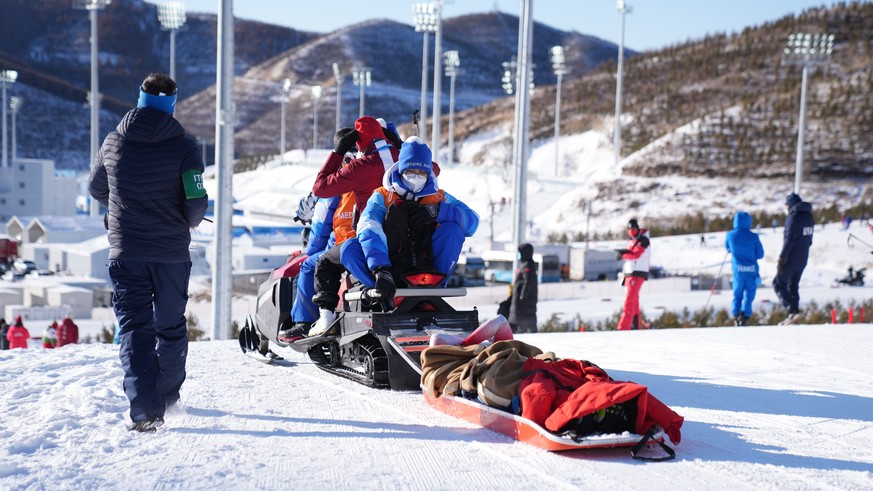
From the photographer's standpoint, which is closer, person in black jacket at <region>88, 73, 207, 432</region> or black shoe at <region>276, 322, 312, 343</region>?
person in black jacket at <region>88, 73, 207, 432</region>

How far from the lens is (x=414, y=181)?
6020 mm

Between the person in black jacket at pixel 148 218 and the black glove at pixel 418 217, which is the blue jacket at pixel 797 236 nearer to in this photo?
the black glove at pixel 418 217

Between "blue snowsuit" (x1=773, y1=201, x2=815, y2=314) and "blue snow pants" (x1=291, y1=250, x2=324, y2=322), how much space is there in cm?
749

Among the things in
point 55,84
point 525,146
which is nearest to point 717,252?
point 525,146

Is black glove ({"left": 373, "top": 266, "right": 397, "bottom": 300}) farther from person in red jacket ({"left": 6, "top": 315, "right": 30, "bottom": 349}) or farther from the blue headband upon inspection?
person in red jacket ({"left": 6, "top": 315, "right": 30, "bottom": 349})

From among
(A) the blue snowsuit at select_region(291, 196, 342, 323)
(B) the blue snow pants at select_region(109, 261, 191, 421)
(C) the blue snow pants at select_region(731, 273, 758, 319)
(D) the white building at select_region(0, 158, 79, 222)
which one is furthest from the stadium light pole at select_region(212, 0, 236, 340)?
(D) the white building at select_region(0, 158, 79, 222)

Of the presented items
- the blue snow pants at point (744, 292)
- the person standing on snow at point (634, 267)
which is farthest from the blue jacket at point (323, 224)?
the blue snow pants at point (744, 292)

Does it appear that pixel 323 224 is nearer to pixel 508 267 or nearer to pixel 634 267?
pixel 634 267

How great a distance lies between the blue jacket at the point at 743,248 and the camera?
12.0m

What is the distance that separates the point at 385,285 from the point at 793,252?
834cm

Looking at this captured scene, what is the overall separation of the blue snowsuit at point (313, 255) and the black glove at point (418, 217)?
3.05 feet

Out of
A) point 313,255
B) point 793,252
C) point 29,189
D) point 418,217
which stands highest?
point 418,217

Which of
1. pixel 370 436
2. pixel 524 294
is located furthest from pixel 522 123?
pixel 370 436

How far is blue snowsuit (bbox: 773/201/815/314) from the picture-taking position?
12.2 meters
